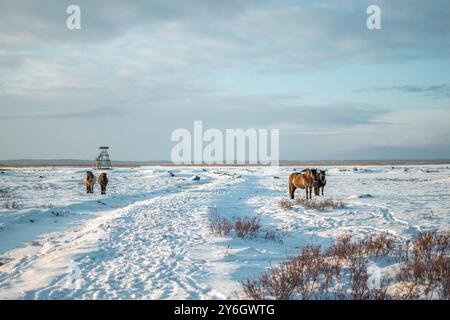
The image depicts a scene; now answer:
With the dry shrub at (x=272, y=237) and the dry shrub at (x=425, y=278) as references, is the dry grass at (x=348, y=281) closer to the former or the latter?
the dry shrub at (x=425, y=278)

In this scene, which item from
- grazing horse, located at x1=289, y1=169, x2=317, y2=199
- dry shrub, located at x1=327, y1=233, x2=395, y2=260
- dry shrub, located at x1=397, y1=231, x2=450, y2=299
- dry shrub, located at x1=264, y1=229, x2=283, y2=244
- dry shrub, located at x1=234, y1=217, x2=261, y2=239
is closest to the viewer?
dry shrub, located at x1=397, y1=231, x2=450, y2=299

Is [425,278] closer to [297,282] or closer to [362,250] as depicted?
[362,250]

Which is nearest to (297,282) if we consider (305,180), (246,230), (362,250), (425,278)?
(425,278)

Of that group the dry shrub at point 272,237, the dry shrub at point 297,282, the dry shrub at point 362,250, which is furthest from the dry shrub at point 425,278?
the dry shrub at point 272,237

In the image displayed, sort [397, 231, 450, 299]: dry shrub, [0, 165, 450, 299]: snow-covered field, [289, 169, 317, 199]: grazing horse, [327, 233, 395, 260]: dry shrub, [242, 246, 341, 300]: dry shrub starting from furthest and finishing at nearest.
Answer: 1. [289, 169, 317, 199]: grazing horse
2. [327, 233, 395, 260]: dry shrub
3. [0, 165, 450, 299]: snow-covered field
4. [242, 246, 341, 300]: dry shrub
5. [397, 231, 450, 299]: dry shrub

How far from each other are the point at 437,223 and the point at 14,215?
15.5m

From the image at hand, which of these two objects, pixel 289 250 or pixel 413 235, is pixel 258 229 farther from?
pixel 413 235

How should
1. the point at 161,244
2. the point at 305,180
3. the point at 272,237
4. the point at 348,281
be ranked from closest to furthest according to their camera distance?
the point at 348,281 < the point at 161,244 < the point at 272,237 < the point at 305,180

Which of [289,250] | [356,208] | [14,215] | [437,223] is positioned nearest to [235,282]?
[289,250]

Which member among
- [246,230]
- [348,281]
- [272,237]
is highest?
[348,281]

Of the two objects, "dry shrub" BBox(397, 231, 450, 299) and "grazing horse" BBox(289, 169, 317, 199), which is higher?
"grazing horse" BBox(289, 169, 317, 199)

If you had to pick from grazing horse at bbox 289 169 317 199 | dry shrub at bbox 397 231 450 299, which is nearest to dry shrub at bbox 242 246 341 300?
dry shrub at bbox 397 231 450 299

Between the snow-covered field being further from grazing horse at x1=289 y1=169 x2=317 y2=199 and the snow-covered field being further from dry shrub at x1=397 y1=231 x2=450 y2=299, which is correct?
grazing horse at x1=289 y1=169 x2=317 y2=199

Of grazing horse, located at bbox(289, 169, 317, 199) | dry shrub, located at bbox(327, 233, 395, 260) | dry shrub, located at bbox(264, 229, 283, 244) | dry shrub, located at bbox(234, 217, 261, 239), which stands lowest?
dry shrub, located at bbox(264, 229, 283, 244)
